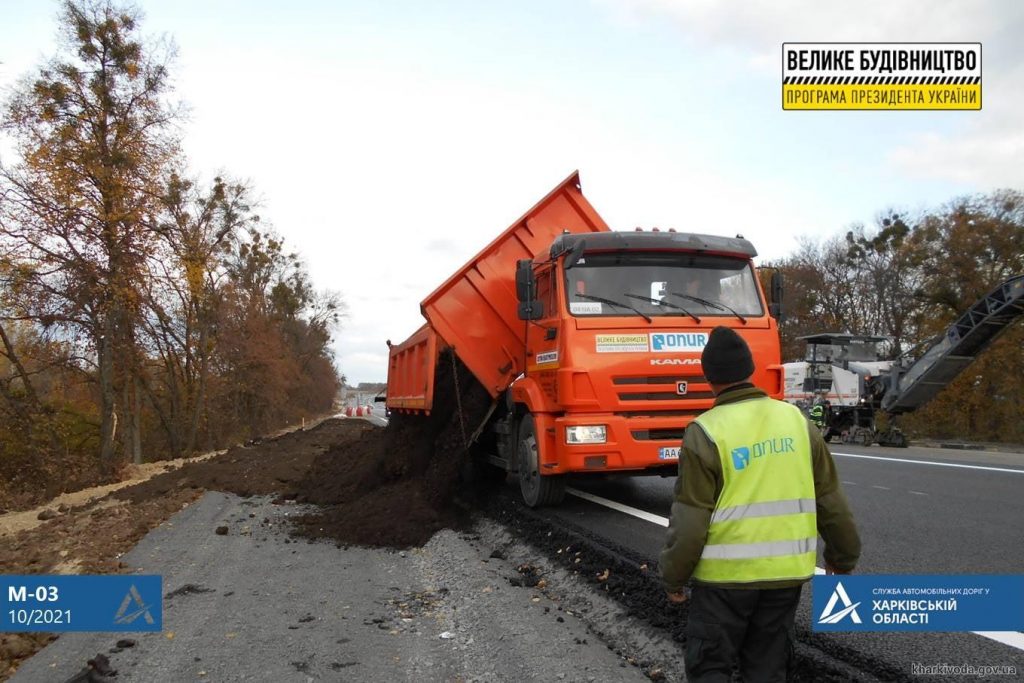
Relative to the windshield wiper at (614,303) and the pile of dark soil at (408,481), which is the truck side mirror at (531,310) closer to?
the windshield wiper at (614,303)

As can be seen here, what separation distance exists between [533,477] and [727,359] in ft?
16.3

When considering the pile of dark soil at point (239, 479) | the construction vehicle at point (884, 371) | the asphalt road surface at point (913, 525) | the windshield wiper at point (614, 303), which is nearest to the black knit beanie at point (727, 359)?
the asphalt road surface at point (913, 525)

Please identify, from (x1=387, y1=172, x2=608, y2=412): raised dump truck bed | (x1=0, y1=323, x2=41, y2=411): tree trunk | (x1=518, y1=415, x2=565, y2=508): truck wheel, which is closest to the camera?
(x1=518, y1=415, x2=565, y2=508): truck wheel

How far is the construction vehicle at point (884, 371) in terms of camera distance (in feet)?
58.0

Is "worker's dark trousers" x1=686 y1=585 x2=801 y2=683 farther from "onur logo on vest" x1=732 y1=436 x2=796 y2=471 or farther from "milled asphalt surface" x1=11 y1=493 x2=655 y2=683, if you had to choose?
"milled asphalt surface" x1=11 y1=493 x2=655 y2=683

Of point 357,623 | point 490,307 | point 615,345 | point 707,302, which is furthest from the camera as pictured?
point 490,307

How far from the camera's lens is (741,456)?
259 centimetres

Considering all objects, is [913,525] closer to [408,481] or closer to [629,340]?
[629,340]

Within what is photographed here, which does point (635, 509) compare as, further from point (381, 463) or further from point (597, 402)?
point (381, 463)

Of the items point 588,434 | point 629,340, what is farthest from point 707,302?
point 588,434

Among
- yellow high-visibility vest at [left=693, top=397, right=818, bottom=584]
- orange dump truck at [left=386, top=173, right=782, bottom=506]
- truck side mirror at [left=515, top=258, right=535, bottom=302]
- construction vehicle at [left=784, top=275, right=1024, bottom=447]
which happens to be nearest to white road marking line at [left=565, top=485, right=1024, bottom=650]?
orange dump truck at [left=386, top=173, right=782, bottom=506]

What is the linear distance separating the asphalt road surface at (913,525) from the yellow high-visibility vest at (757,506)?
1.40 m

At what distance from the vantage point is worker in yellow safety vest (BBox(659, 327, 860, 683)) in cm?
258

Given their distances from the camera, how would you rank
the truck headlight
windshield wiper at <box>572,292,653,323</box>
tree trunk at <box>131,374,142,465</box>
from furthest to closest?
tree trunk at <box>131,374,142,465</box> < windshield wiper at <box>572,292,653,323</box> < the truck headlight
